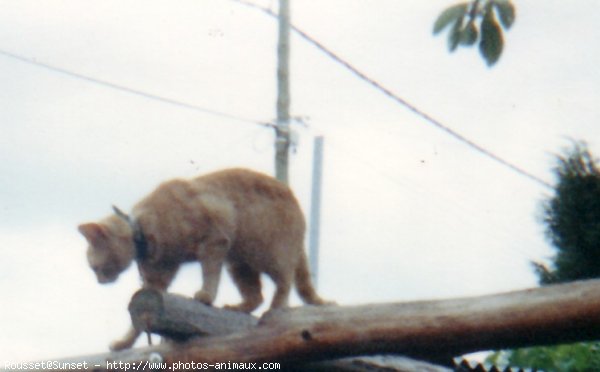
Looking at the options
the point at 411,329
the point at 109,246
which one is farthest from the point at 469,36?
the point at 109,246

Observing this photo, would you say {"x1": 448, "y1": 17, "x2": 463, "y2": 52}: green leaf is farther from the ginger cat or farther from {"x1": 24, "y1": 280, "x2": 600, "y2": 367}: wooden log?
the ginger cat

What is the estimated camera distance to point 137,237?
521 centimetres

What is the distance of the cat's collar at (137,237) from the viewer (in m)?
5.20

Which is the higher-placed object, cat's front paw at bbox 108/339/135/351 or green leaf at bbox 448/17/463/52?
green leaf at bbox 448/17/463/52

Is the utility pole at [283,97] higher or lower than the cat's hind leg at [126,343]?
higher

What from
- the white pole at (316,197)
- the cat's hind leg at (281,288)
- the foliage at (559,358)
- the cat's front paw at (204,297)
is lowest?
the foliage at (559,358)

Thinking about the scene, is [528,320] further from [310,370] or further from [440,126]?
[440,126]

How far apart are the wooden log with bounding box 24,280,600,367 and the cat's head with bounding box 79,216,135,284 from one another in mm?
798

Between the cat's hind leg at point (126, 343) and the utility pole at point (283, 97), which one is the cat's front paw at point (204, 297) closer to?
the cat's hind leg at point (126, 343)

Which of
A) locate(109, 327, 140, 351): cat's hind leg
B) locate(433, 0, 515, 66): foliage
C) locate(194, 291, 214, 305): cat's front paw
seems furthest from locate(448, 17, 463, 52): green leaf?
locate(109, 327, 140, 351): cat's hind leg

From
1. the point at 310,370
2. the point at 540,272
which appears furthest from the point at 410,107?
the point at 310,370

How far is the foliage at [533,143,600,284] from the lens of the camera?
8789 millimetres

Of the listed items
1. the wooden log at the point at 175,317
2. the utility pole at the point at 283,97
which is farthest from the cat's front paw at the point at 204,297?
the utility pole at the point at 283,97

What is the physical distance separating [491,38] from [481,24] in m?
0.06
